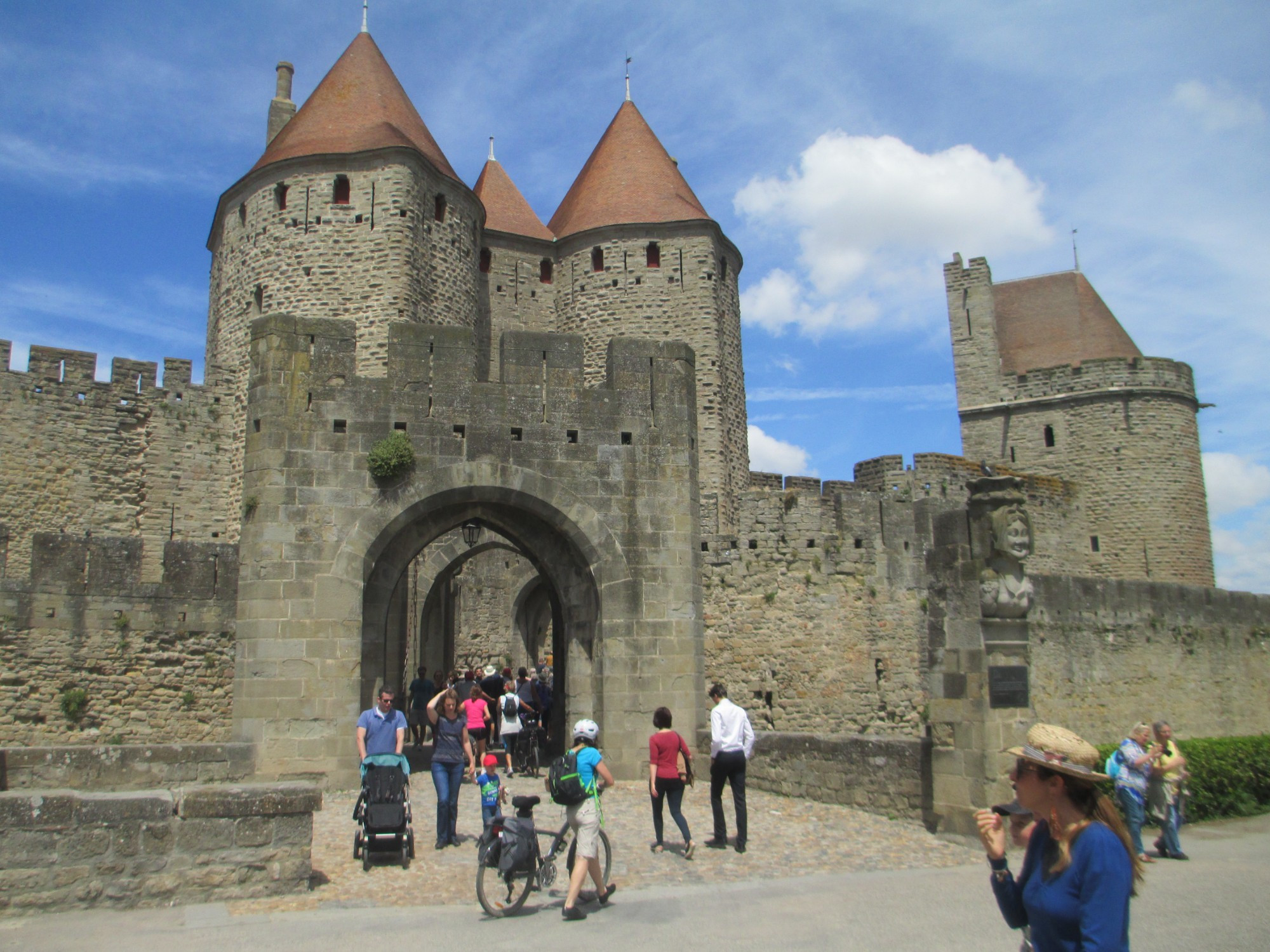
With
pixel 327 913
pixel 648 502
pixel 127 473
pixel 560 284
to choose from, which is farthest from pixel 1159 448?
pixel 327 913

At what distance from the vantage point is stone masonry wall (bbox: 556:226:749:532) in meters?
28.4

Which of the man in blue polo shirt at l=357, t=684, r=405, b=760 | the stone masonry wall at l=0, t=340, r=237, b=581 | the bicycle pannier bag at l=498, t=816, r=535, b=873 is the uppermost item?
the stone masonry wall at l=0, t=340, r=237, b=581

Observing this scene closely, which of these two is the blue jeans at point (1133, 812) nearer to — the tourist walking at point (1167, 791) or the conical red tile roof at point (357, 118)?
the tourist walking at point (1167, 791)

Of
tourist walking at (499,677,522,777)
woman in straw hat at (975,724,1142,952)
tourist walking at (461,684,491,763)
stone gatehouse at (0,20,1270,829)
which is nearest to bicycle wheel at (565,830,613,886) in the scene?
stone gatehouse at (0,20,1270,829)

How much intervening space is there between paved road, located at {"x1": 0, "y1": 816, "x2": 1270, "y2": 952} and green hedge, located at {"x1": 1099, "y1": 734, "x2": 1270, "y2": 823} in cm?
358

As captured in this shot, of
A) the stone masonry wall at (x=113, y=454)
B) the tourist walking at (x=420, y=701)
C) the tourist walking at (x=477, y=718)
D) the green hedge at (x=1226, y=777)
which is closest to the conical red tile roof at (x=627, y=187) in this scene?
the stone masonry wall at (x=113, y=454)

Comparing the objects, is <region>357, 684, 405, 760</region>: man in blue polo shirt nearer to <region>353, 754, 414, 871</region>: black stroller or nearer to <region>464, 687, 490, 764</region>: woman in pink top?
<region>353, 754, 414, 871</region>: black stroller

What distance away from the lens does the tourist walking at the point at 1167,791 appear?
9.03 metres

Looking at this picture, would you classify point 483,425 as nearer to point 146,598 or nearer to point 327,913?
point 146,598

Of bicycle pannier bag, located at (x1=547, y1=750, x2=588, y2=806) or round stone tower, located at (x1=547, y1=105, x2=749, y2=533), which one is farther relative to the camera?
round stone tower, located at (x1=547, y1=105, x2=749, y2=533)

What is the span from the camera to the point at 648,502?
1280cm

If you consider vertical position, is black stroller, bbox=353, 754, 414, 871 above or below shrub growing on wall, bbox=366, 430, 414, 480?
below

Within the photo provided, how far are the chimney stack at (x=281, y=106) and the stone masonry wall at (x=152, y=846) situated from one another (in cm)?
2625

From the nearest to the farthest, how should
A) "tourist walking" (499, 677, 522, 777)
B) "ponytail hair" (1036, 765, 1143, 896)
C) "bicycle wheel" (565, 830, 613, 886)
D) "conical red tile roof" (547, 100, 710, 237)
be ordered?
"ponytail hair" (1036, 765, 1143, 896), "bicycle wheel" (565, 830, 613, 886), "tourist walking" (499, 677, 522, 777), "conical red tile roof" (547, 100, 710, 237)
